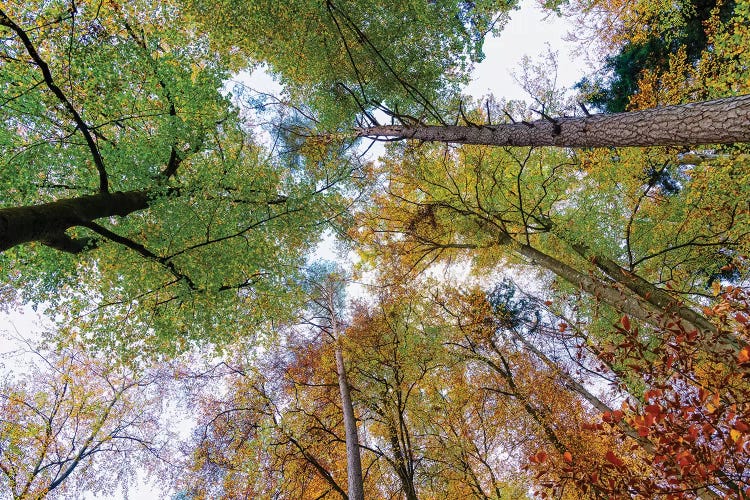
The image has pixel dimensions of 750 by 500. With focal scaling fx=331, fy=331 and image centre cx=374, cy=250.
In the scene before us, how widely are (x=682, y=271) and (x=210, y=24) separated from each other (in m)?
11.4

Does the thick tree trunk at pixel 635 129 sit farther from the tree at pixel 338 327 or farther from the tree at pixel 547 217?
the tree at pixel 338 327

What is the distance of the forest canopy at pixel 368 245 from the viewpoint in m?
3.73

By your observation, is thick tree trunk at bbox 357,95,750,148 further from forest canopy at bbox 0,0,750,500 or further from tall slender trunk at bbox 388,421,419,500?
tall slender trunk at bbox 388,421,419,500

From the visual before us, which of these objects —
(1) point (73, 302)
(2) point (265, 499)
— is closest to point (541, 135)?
(1) point (73, 302)

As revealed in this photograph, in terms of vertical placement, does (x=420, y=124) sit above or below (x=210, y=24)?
below

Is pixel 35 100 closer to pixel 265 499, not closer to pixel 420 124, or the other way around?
pixel 420 124

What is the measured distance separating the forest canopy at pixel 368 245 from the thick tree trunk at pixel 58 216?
3 cm

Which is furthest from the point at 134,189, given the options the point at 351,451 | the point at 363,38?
the point at 351,451

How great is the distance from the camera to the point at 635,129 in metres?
3.54

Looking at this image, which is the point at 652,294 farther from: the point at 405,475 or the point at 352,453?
the point at 352,453

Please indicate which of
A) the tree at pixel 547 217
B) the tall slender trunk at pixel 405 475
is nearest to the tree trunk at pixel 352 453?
the tall slender trunk at pixel 405 475

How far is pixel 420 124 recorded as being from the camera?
18.9 feet

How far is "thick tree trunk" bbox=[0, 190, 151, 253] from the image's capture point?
3.09m

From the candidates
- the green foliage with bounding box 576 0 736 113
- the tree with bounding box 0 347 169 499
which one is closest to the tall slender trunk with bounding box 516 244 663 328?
the green foliage with bounding box 576 0 736 113
